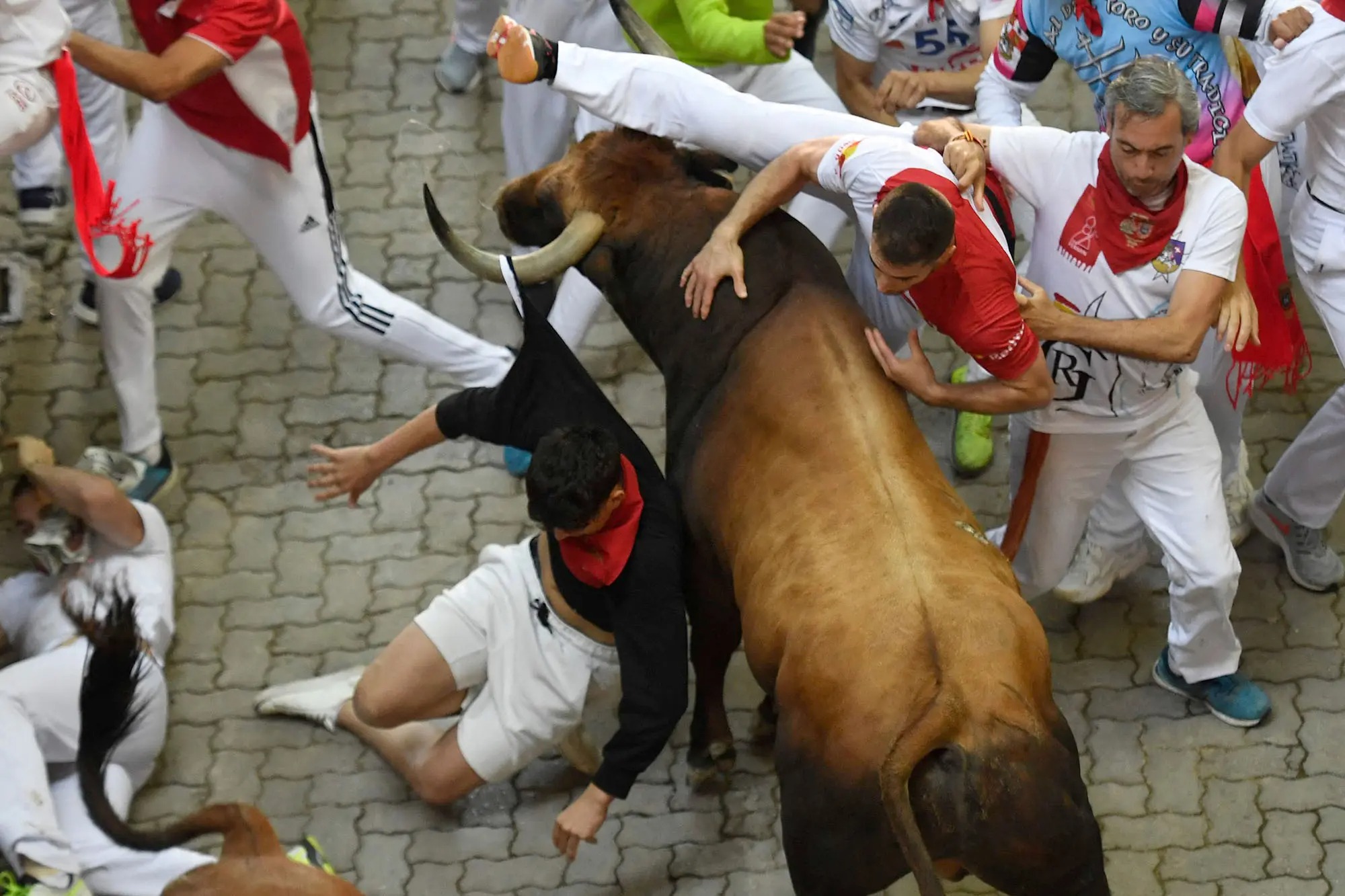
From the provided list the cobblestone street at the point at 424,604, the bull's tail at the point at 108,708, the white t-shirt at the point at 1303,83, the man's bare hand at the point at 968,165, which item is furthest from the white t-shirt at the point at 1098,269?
the bull's tail at the point at 108,708

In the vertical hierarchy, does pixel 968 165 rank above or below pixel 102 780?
above

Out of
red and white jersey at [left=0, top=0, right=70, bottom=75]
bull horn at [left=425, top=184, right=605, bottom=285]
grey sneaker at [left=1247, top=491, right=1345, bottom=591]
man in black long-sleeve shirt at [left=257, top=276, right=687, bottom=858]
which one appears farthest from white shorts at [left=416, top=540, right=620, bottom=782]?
grey sneaker at [left=1247, top=491, right=1345, bottom=591]

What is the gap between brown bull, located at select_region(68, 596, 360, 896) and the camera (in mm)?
3018

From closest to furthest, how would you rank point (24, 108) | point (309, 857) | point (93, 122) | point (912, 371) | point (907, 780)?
point (907, 780), point (309, 857), point (912, 371), point (24, 108), point (93, 122)

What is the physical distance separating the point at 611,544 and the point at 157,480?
228cm

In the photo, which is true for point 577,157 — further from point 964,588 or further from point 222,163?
point 964,588

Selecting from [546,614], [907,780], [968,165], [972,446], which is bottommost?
[972,446]

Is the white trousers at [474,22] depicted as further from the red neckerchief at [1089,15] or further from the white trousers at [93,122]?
the red neckerchief at [1089,15]

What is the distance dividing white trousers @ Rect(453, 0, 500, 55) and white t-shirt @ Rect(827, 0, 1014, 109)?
5.91ft

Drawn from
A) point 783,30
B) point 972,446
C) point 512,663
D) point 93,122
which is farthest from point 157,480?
point 972,446

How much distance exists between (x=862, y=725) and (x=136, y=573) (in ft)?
8.46

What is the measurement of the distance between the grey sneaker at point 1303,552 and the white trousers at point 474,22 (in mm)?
3636

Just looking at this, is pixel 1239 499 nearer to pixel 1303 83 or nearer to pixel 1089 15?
pixel 1303 83

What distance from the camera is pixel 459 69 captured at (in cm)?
675
